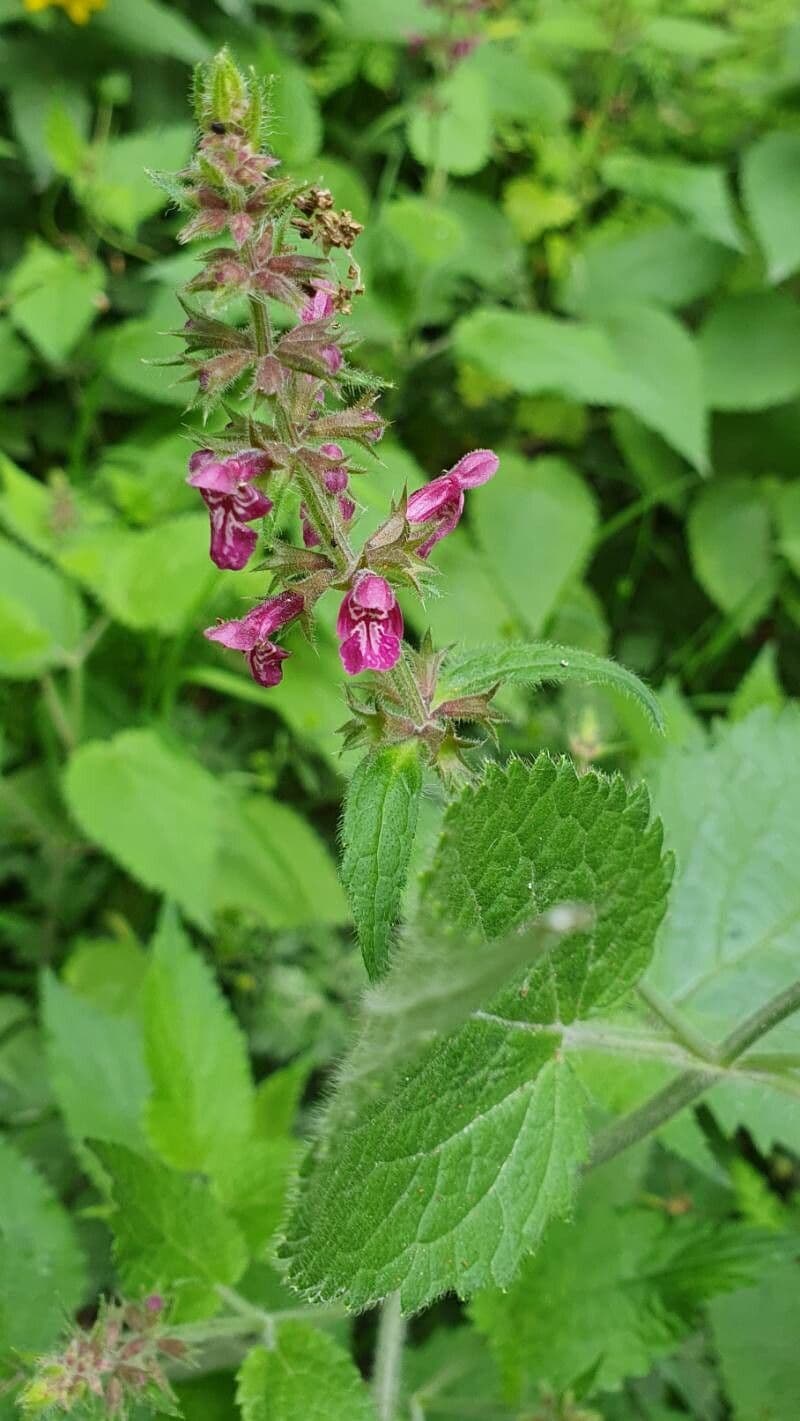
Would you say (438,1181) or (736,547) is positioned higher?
(438,1181)

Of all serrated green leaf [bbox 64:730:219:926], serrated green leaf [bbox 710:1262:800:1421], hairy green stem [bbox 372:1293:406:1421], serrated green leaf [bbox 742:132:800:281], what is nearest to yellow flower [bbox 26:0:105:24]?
serrated green leaf [bbox 742:132:800:281]

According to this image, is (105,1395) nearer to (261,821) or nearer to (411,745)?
(411,745)

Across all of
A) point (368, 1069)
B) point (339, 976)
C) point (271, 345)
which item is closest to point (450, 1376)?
point (339, 976)

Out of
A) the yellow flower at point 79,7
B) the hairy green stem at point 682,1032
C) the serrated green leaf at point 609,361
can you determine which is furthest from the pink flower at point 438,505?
the yellow flower at point 79,7

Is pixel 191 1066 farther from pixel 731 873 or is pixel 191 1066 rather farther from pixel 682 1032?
pixel 731 873

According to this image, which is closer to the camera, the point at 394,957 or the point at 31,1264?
the point at 394,957

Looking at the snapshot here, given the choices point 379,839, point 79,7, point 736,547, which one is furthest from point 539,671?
point 79,7
